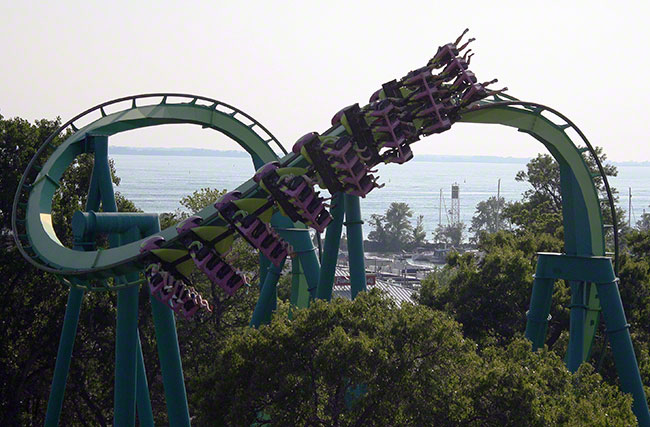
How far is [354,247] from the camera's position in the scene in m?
17.1

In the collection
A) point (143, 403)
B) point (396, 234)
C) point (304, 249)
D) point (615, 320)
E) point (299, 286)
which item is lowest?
point (143, 403)

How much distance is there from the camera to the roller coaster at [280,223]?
12359 mm

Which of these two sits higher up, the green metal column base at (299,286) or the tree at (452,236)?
the tree at (452,236)

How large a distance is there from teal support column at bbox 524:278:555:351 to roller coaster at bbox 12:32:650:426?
1.1 inches

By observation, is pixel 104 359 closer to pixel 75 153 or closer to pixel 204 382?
pixel 75 153

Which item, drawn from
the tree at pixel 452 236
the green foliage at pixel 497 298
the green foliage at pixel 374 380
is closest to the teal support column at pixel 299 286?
the green foliage at pixel 374 380

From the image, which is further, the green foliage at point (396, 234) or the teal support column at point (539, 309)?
the green foliage at point (396, 234)

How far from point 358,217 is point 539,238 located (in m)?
17.3

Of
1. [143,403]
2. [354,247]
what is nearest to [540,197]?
[354,247]

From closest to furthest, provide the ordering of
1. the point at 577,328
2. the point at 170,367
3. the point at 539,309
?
1. the point at 170,367
2. the point at 577,328
3. the point at 539,309

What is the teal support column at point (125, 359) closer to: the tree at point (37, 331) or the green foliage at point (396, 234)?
the tree at point (37, 331)

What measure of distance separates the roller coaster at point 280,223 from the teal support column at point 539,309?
27 mm

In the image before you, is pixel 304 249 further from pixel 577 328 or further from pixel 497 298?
pixel 497 298

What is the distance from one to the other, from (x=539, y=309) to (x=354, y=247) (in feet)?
14.1
